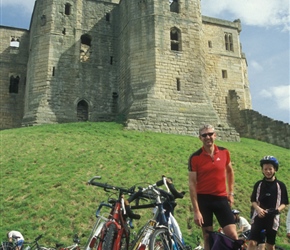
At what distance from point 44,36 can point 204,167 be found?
26332mm

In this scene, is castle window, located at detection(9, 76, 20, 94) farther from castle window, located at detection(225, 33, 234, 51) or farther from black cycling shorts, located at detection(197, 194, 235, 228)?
black cycling shorts, located at detection(197, 194, 235, 228)

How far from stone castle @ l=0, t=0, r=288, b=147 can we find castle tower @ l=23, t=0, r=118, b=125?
79 mm

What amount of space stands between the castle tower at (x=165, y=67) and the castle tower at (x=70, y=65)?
235 cm

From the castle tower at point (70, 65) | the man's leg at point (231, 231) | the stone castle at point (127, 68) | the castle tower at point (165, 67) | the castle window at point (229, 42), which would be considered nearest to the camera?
the man's leg at point (231, 231)

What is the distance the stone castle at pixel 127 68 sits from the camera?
82.3 feet

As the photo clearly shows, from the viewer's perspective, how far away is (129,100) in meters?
26.2

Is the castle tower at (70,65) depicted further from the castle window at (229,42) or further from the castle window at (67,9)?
the castle window at (229,42)

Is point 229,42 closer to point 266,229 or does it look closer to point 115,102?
point 115,102

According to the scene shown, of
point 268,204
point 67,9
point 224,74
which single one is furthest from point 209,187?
point 67,9

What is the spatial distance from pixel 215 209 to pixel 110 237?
169cm

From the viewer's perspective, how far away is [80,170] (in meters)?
15.5

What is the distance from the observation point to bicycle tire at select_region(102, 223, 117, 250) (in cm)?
571

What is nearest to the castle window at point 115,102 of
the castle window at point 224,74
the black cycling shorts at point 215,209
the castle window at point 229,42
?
the castle window at point 224,74

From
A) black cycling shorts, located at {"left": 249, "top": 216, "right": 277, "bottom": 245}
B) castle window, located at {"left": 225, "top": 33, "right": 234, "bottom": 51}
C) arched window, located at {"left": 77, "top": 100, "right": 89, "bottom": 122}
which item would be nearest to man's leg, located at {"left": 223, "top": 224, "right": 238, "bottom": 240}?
black cycling shorts, located at {"left": 249, "top": 216, "right": 277, "bottom": 245}
